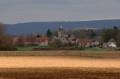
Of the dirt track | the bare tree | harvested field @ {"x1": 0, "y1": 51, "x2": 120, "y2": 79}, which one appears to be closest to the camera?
harvested field @ {"x1": 0, "y1": 51, "x2": 120, "y2": 79}

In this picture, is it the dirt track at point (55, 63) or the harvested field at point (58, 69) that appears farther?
the dirt track at point (55, 63)

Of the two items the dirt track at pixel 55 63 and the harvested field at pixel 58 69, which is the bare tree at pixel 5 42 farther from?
the harvested field at pixel 58 69

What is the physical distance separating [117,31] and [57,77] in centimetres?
A: 12986

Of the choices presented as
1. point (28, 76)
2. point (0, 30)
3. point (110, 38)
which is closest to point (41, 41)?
point (110, 38)

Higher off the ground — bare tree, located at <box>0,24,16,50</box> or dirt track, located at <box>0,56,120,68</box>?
bare tree, located at <box>0,24,16,50</box>

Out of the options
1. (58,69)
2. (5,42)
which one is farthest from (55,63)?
(5,42)

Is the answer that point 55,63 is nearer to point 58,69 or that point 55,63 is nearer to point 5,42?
point 58,69

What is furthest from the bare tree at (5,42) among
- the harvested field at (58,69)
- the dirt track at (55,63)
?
the harvested field at (58,69)

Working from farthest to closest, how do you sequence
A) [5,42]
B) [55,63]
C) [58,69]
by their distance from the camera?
[5,42], [55,63], [58,69]

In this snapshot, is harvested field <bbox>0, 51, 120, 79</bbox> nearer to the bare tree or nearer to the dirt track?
the dirt track

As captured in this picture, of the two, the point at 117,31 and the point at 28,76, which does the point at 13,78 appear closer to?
the point at 28,76

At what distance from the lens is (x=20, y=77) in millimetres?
29016

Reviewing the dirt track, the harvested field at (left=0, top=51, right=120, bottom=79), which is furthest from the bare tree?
the harvested field at (left=0, top=51, right=120, bottom=79)

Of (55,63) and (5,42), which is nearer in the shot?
(55,63)
